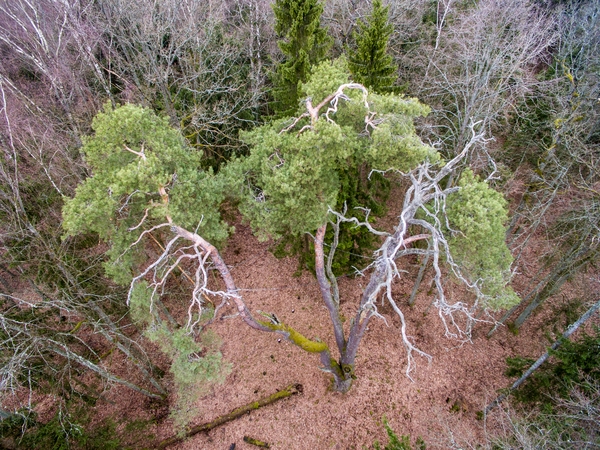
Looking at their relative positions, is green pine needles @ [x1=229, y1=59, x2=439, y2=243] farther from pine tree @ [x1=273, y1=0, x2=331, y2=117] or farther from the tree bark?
the tree bark

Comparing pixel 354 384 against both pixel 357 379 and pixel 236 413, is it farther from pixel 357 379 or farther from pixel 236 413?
pixel 236 413

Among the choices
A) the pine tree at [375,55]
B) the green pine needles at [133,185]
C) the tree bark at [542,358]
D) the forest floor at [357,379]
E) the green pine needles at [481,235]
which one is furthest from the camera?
the forest floor at [357,379]

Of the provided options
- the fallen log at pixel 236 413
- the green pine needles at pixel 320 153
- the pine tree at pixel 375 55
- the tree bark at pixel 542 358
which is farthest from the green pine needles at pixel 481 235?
the fallen log at pixel 236 413

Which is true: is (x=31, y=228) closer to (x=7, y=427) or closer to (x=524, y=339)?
(x=7, y=427)

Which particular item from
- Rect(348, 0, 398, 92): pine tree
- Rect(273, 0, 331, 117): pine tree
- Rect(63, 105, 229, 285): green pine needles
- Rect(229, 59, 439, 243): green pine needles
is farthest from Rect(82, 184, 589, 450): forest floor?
Rect(273, 0, 331, 117): pine tree

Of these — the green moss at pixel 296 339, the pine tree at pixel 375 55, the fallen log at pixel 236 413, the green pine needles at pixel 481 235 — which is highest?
the pine tree at pixel 375 55

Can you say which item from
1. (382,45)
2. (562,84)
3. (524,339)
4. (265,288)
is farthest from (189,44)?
(524,339)

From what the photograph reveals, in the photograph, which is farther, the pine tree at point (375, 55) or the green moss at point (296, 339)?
the pine tree at point (375, 55)

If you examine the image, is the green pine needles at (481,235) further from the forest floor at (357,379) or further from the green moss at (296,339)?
the green moss at (296,339)
